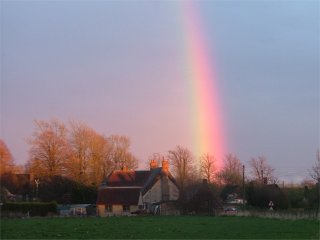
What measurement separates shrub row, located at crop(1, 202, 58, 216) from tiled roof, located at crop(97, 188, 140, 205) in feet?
36.9

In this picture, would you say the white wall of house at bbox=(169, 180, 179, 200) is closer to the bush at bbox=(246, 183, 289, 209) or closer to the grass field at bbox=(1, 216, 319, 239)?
the bush at bbox=(246, 183, 289, 209)

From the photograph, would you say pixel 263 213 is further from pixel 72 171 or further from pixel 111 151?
pixel 111 151

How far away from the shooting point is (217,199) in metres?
54.8

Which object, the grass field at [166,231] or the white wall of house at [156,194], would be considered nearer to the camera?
the grass field at [166,231]

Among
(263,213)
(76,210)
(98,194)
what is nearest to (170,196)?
(98,194)

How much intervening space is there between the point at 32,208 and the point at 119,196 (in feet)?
48.8

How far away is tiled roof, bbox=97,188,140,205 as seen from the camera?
66.4 metres

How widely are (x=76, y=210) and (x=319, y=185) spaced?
1157 inches

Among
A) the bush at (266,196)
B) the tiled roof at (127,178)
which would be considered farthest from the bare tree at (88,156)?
the bush at (266,196)

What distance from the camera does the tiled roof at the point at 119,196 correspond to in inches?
2616

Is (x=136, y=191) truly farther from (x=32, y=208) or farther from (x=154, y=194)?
(x=32, y=208)

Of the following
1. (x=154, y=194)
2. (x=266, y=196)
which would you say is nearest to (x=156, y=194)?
(x=154, y=194)

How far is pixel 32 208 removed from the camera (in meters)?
55.6

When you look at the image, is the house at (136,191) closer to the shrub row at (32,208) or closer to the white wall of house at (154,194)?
the white wall of house at (154,194)
